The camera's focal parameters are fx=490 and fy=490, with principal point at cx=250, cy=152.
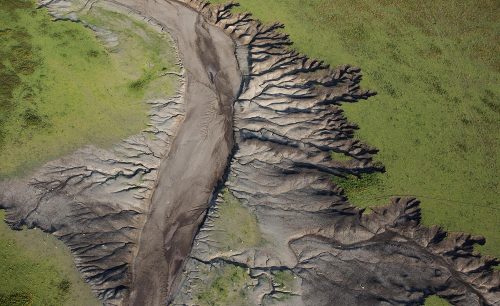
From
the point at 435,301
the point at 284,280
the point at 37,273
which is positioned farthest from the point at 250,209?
the point at 37,273

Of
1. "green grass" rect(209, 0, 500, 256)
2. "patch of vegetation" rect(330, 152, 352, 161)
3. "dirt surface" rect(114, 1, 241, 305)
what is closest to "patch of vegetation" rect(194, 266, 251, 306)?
"dirt surface" rect(114, 1, 241, 305)

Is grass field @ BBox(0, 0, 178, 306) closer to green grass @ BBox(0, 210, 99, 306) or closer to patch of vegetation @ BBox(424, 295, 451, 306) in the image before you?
green grass @ BBox(0, 210, 99, 306)

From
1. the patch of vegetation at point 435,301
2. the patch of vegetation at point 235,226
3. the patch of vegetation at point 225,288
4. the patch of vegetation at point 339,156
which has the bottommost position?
the patch of vegetation at point 225,288

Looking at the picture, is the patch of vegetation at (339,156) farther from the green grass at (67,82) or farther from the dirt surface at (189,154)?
the green grass at (67,82)

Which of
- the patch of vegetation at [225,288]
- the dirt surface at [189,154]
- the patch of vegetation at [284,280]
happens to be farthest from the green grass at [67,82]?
the patch of vegetation at [284,280]

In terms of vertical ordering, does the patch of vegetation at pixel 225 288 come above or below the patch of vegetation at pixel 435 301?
below

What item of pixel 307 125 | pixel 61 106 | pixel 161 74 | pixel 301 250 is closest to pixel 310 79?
pixel 307 125

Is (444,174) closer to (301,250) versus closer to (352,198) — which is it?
(352,198)
